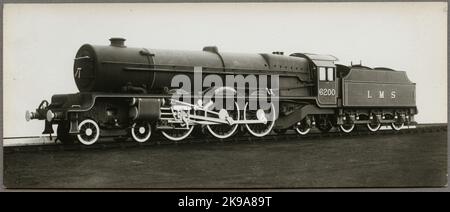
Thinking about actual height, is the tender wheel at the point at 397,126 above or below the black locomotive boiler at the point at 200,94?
below

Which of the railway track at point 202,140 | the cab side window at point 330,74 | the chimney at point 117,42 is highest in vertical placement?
the chimney at point 117,42

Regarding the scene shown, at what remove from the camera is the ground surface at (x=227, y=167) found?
10812mm

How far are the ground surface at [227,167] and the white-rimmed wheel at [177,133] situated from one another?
0.68m

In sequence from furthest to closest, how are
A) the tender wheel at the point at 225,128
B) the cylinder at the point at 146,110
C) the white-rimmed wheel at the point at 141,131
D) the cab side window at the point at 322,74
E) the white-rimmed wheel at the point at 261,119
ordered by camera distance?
the cab side window at the point at 322,74
the white-rimmed wheel at the point at 261,119
the tender wheel at the point at 225,128
the white-rimmed wheel at the point at 141,131
the cylinder at the point at 146,110

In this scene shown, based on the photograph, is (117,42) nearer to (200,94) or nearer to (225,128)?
(200,94)

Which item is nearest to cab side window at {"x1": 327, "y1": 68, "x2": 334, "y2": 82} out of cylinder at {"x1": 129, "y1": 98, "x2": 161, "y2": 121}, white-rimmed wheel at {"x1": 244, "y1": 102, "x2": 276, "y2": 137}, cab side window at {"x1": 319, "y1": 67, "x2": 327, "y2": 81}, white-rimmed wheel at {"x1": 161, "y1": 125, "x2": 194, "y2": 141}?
cab side window at {"x1": 319, "y1": 67, "x2": 327, "y2": 81}

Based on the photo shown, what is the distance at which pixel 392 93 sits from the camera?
1834cm

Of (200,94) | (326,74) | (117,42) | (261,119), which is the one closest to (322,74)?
(326,74)

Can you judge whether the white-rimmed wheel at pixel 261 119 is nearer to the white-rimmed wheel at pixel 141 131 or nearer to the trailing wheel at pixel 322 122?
the trailing wheel at pixel 322 122

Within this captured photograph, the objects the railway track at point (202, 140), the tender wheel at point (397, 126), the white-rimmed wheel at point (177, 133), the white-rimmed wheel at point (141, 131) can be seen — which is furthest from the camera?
the tender wheel at point (397, 126)

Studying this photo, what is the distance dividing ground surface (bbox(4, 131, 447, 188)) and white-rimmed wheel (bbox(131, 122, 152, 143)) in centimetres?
71

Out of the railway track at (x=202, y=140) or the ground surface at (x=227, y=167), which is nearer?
the ground surface at (x=227, y=167)

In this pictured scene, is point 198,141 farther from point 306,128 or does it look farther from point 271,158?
point 306,128

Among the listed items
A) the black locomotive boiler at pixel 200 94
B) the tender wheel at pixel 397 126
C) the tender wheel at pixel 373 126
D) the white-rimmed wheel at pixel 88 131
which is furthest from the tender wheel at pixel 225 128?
the tender wheel at pixel 397 126
